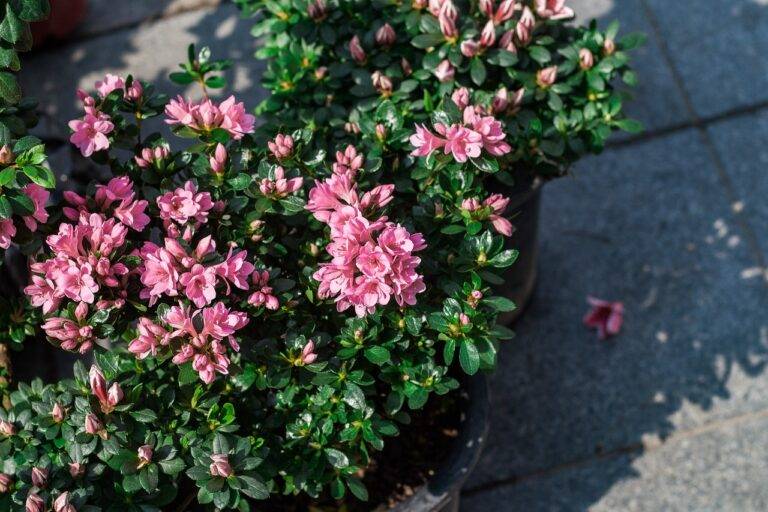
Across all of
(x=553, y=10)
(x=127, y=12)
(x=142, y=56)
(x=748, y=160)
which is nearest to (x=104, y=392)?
(x=553, y=10)

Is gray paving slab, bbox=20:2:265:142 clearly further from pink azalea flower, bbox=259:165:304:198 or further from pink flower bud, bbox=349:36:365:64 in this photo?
pink azalea flower, bbox=259:165:304:198

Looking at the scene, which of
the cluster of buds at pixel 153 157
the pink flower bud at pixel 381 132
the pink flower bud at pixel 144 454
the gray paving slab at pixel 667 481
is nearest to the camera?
the pink flower bud at pixel 144 454

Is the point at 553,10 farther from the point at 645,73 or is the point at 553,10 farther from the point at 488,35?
the point at 645,73

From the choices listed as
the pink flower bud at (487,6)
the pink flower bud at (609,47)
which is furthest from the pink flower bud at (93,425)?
the pink flower bud at (609,47)

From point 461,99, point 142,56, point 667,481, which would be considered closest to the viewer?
point 461,99

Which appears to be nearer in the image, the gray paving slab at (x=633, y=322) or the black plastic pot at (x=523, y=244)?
the black plastic pot at (x=523, y=244)

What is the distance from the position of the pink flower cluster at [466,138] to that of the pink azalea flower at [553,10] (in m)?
0.54

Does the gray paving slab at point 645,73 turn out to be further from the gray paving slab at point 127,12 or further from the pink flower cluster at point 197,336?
the pink flower cluster at point 197,336

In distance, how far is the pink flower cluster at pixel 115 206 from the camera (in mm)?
2013

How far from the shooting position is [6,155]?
6.14ft

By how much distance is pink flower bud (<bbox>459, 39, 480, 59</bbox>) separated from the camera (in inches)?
92.6

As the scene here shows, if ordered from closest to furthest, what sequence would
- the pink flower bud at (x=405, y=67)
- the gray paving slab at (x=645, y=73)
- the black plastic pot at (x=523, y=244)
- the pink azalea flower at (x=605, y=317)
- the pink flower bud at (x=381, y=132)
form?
1. the pink flower bud at (x=381, y=132)
2. the pink flower bud at (x=405, y=67)
3. the black plastic pot at (x=523, y=244)
4. the pink azalea flower at (x=605, y=317)
5. the gray paving slab at (x=645, y=73)

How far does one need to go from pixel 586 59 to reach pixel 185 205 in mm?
1158

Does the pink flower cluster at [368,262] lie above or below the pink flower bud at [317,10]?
below
